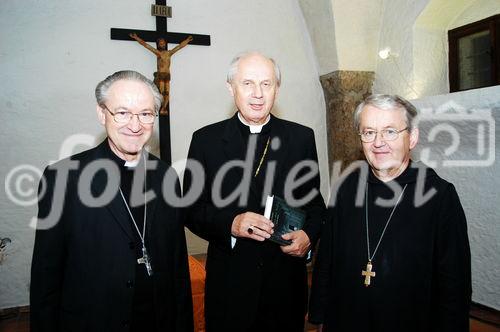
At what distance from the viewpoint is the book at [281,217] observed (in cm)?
207

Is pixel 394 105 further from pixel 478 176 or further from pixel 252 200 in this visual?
pixel 478 176

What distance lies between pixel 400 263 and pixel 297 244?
0.50 m

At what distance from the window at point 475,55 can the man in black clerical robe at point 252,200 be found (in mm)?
2695

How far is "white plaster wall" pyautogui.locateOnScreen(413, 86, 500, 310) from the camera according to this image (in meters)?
3.77

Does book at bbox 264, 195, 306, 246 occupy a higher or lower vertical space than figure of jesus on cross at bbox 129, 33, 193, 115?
lower

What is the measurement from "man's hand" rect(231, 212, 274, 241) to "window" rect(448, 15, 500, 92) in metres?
3.17

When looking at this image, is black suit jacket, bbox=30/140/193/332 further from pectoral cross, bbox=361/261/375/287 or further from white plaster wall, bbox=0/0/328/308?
white plaster wall, bbox=0/0/328/308

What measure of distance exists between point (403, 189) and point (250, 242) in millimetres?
835

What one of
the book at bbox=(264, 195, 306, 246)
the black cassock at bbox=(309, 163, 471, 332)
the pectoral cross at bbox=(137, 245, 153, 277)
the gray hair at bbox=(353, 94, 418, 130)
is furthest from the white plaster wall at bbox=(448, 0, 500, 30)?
the pectoral cross at bbox=(137, 245, 153, 277)

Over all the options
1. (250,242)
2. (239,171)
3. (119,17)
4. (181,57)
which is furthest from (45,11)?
(250,242)

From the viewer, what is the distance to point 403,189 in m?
1.99

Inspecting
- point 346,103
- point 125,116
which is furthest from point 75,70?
point 346,103

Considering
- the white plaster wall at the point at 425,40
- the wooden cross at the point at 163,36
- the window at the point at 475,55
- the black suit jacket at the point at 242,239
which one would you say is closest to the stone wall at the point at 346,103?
the white plaster wall at the point at 425,40

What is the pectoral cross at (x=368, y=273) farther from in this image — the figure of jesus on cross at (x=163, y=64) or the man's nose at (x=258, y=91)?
the figure of jesus on cross at (x=163, y=64)
